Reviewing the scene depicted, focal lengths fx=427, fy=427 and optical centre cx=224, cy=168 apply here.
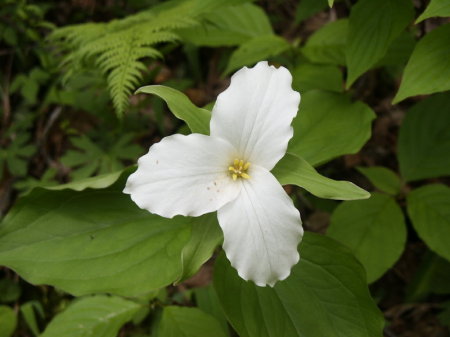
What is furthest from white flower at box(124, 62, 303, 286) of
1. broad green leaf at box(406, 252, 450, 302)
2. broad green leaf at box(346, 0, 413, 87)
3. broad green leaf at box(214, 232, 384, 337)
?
broad green leaf at box(406, 252, 450, 302)

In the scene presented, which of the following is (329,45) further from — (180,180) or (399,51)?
(180,180)

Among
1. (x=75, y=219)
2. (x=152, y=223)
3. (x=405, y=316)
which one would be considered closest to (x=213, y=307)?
(x=152, y=223)

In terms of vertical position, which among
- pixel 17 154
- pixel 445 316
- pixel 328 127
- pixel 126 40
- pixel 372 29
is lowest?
pixel 445 316

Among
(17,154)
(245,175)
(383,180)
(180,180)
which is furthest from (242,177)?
(17,154)

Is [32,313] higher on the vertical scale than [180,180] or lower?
lower

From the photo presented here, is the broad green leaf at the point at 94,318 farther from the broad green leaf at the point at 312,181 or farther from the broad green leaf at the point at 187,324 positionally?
the broad green leaf at the point at 312,181

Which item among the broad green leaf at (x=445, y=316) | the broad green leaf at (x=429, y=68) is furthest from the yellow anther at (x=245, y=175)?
the broad green leaf at (x=445, y=316)
